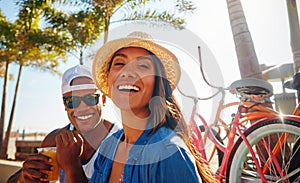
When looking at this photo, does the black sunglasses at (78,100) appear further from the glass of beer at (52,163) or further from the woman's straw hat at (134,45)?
the glass of beer at (52,163)

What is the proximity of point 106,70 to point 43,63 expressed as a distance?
16.0 metres

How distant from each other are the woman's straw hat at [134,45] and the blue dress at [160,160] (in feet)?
1.18

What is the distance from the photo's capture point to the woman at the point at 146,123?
1.13 m

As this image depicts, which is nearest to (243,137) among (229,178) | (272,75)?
(229,178)

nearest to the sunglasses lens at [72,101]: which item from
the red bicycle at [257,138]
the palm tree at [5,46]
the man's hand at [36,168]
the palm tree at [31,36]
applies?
the man's hand at [36,168]

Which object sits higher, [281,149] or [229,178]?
[281,149]

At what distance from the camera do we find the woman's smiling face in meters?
1.36

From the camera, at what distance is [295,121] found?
2.42 m

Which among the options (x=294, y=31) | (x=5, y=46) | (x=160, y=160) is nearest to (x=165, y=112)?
(x=160, y=160)

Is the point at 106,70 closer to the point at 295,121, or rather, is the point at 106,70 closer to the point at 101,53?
the point at 101,53

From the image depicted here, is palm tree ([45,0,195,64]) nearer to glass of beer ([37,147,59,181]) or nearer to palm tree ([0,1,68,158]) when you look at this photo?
palm tree ([0,1,68,158])

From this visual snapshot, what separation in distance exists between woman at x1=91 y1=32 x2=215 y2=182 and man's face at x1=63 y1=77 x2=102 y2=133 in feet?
1.83

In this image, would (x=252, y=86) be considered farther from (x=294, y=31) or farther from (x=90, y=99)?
(x=294, y=31)

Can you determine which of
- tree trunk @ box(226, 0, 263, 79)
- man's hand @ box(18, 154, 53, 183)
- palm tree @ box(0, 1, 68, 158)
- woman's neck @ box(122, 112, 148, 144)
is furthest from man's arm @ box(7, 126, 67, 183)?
palm tree @ box(0, 1, 68, 158)
